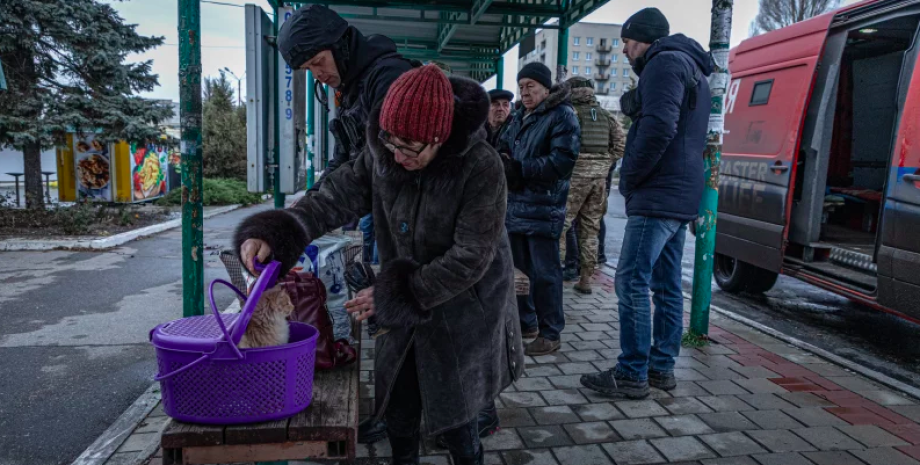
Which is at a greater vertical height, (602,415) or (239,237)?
(239,237)

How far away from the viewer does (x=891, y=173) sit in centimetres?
465

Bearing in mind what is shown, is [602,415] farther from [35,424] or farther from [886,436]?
[35,424]

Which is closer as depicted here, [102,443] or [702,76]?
[102,443]

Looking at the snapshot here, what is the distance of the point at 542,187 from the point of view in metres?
4.38

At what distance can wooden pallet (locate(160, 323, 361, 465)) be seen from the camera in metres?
1.75

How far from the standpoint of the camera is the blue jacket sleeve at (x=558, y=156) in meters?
4.21

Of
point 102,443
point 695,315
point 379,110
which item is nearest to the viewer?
point 379,110

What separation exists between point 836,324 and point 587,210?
264 cm

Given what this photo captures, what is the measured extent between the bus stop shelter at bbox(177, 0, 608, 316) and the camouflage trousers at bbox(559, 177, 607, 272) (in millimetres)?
1677

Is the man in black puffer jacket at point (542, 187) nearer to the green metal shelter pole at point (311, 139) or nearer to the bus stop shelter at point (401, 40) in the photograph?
the bus stop shelter at point (401, 40)

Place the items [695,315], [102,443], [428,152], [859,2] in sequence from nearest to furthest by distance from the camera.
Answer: [428,152] < [102,443] < [695,315] < [859,2]

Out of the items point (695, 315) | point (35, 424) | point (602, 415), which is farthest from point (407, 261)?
point (695, 315)

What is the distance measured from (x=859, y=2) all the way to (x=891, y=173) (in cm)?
166

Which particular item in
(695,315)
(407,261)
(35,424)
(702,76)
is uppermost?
(702,76)
